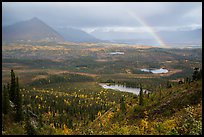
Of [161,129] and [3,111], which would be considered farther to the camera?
[3,111]

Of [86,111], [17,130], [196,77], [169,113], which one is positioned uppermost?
[196,77]

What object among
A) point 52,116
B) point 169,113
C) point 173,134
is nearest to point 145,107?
point 169,113

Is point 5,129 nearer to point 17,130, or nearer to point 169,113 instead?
point 17,130

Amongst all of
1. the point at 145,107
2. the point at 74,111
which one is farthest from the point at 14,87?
the point at 74,111

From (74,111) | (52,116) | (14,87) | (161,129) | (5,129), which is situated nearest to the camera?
(161,129)

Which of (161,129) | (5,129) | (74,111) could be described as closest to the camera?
(161,129)

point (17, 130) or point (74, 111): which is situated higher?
point (17, 130)

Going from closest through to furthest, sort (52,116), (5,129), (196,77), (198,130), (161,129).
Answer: (198,130), (161,129), (5,129), (196,77), (52,116)

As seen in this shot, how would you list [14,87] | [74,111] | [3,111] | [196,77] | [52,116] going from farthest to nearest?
[74,111] < [52,116] < [196,77] < [14,87] < [3,111]

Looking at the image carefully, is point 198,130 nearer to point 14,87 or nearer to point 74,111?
point 14,87
